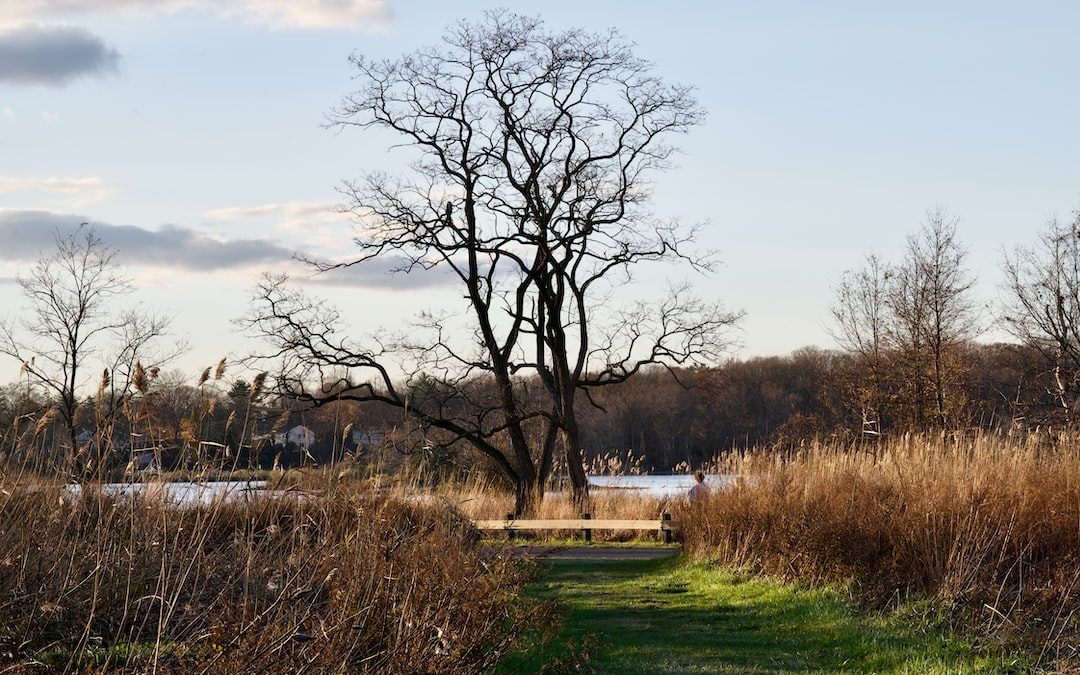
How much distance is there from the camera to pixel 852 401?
33312 millimetres

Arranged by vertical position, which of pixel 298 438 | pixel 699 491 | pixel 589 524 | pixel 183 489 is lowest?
pixel 589 524

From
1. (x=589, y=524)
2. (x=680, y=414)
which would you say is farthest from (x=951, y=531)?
(x=680, y=414)

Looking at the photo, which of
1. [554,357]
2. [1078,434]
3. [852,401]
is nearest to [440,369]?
[554,357]

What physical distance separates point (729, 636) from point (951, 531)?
7.60ft

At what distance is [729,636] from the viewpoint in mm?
10578

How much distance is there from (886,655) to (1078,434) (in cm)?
551

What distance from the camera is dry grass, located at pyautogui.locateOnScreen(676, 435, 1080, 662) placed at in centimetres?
977

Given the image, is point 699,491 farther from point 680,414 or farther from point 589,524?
point 680,414

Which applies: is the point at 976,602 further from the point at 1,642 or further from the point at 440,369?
the point at 440,369

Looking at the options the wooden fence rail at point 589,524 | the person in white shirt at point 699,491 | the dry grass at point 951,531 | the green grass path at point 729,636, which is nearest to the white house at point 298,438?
the green grass path at point 729,636

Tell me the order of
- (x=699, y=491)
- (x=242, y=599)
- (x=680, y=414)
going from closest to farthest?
(x=242, y=599) → (x=699, y=491) → (x=680, y=414)

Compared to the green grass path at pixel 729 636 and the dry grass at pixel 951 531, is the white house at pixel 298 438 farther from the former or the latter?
the dry grass at pixel 951 531

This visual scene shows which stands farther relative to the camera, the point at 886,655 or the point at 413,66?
the point at 413,66

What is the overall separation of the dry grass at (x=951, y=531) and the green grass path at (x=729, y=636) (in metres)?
0.43
